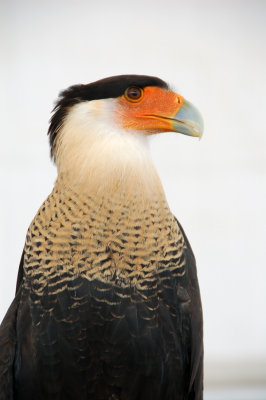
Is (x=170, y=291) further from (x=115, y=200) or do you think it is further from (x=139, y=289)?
(x=115, y=200)

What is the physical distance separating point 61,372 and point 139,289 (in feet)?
0.85

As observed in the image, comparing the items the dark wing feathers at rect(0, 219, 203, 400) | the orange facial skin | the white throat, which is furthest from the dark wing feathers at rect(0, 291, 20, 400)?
the orange facial skin

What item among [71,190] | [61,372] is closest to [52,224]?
[71,190]

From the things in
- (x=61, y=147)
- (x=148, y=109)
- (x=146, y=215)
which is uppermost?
(x=148, y=109)

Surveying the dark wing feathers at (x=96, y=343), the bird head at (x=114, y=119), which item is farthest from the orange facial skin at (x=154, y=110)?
the dark wing feathers at (x=96, y=343)

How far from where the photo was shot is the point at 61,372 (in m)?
1.06

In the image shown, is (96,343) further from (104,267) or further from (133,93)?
(133,93)

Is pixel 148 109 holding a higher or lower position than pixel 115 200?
higher

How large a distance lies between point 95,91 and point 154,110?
15 cm

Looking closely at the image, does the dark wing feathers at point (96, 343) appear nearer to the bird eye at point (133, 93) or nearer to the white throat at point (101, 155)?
the white throat at point (101, 155)

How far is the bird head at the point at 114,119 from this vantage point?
106 centimetres

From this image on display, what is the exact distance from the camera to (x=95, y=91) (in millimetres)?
1067

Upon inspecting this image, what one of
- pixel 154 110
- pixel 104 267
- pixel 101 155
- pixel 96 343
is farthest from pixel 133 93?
pixel 96 343

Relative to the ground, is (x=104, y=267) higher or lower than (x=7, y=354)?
higher
